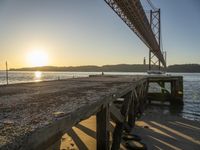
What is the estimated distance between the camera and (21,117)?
2.50m

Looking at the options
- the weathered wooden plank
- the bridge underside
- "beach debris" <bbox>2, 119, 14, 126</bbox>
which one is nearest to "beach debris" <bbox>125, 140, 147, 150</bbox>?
the weathered wooden plank

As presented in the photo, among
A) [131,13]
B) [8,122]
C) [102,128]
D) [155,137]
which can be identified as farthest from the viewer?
[131,13]

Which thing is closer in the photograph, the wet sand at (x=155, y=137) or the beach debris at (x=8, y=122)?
the beach debris at (x=8, y=122)

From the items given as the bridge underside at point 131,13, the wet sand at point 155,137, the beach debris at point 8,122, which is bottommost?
the wet sand at point 155,137

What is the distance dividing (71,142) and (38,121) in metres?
5.31

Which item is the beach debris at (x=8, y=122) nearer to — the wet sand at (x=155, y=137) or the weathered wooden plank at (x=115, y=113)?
the weathered wooden plank at (x=115, y=113)

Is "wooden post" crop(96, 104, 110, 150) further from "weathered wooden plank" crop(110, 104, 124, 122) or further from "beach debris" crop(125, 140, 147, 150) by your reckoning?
"beach debris" crop(125, 140, 147, 150)

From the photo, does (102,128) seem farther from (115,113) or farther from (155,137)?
(155,137)

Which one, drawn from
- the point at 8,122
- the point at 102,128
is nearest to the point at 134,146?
the point at 102,128

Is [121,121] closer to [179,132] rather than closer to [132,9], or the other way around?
[179,132]

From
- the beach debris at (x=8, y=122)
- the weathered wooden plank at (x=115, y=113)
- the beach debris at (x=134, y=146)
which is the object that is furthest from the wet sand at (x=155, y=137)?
the beach debris at (x=8, y=122)

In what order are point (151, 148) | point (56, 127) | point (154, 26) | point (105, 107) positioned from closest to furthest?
point (56, 127) < point (105, 107) < point (151, 148) < point (154, 26)

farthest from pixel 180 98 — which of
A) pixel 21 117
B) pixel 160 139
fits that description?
pixel 21 117

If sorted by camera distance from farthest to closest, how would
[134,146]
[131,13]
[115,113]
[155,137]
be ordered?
[131,13] < [155,137] < [134,146] < [115,113]
